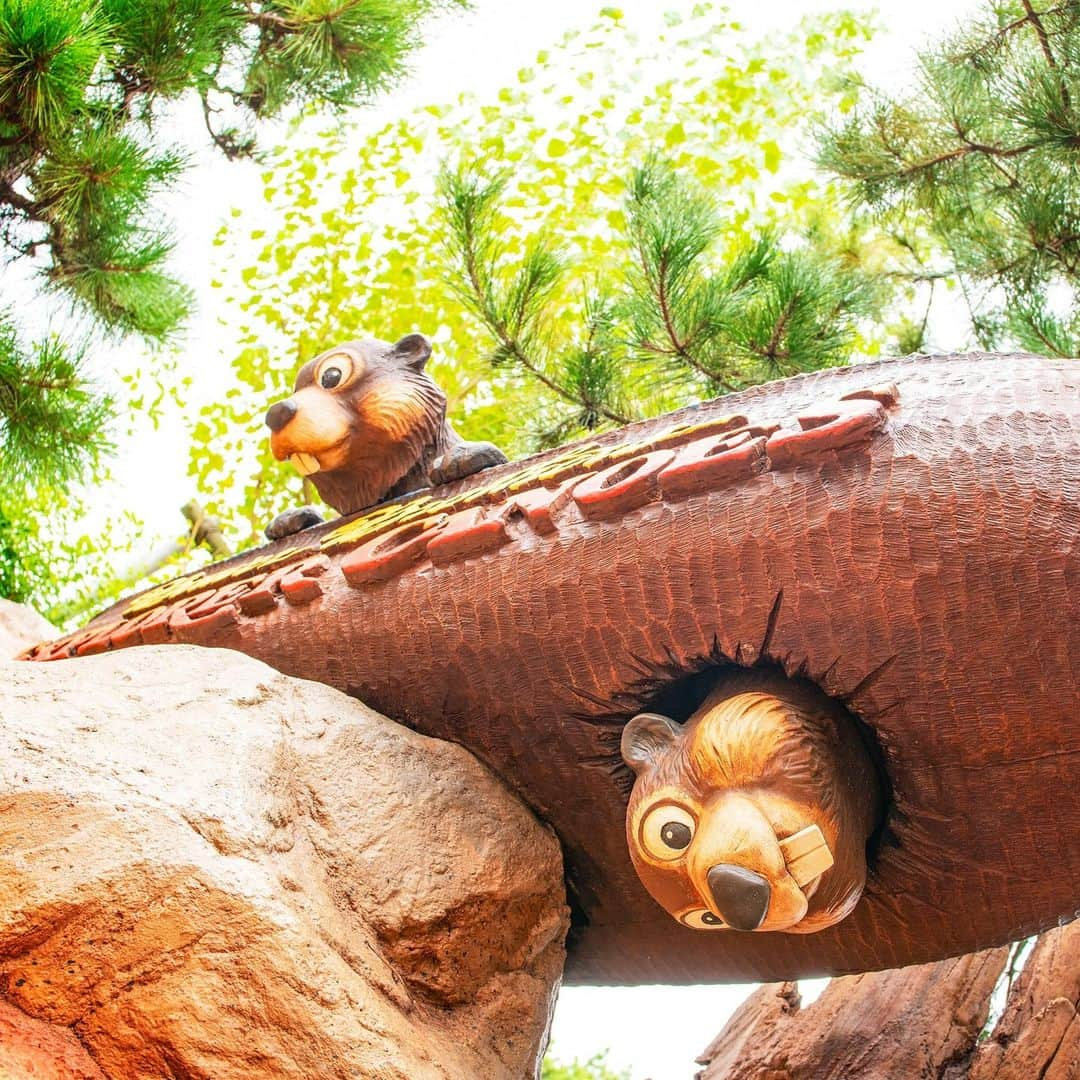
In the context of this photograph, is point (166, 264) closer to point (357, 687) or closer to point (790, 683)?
point (357, 687)

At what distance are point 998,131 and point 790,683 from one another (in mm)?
1919

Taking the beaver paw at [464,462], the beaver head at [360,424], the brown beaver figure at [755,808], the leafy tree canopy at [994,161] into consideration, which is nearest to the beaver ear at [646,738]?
the brown beaver figure at [755,808]

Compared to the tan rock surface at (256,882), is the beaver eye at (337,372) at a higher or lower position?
higher

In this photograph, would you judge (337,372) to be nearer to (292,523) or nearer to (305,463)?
(305,463)

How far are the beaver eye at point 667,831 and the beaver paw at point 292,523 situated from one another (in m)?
1.08

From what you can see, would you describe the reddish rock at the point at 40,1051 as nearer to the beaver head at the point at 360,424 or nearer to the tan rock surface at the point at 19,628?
the beaver head at the point at 360,424

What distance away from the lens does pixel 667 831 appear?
1486 mm

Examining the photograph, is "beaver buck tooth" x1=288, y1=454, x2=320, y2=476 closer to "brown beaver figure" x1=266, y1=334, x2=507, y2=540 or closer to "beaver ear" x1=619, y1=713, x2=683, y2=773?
"brown beaver figure" x1=266, y1=334, x2=507, y2=540

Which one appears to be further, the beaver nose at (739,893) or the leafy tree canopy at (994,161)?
the leafy tree canopy at (994,161)

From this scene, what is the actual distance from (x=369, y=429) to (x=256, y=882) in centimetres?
97

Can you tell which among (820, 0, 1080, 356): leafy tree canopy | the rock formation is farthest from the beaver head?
(820, 0, 1080, 356): leafy tree canopy

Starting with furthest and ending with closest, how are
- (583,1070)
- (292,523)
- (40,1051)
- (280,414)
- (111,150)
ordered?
(583,1070), (111,150), (292,523), (280,414), (40,1051)

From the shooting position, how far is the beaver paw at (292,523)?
2.36 m

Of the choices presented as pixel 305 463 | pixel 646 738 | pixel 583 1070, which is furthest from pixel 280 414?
pixel 583 1070
